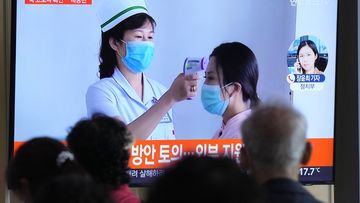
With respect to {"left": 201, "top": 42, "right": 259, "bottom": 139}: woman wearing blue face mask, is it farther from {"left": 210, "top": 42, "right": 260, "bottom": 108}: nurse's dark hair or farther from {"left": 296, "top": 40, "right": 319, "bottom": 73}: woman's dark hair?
{"left": 296, "top": 40, "right": 319, "bottom": 73}: woman's dark hair

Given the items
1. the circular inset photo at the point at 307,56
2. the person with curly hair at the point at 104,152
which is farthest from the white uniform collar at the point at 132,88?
the person with curly hair at the point at 104,152

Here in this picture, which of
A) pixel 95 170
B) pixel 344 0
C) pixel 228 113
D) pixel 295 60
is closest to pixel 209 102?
pixel 228 113

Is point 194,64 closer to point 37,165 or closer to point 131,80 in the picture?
point 131,80

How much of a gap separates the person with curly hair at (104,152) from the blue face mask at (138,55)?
129cm

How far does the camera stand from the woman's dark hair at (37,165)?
58.9 inches

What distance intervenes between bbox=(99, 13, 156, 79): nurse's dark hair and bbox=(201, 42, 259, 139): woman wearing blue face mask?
481 millimetres

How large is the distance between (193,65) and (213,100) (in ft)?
0.75

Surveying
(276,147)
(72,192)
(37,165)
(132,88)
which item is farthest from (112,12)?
(72,192)

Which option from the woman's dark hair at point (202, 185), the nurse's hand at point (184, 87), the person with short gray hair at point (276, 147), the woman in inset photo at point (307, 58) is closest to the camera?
the woman's dark hair at point (202, 185)

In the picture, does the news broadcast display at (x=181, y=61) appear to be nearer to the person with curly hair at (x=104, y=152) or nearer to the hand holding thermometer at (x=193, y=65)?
the hand holding thermometer at (x=193, y=65)

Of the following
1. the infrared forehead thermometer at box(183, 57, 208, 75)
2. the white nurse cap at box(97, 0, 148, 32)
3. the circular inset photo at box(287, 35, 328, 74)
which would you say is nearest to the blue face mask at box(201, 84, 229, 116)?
the infrared forehead thermometer at box(183, 57, 208, 75)

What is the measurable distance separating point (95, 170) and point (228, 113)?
1.51 metres

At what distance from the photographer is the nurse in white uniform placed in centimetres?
302

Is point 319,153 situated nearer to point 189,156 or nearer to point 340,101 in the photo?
point 340,101
